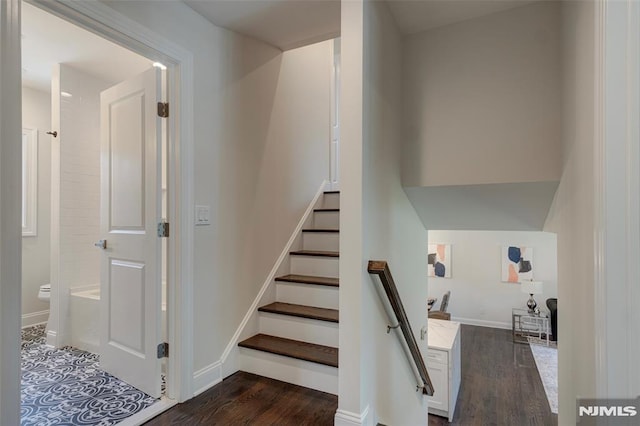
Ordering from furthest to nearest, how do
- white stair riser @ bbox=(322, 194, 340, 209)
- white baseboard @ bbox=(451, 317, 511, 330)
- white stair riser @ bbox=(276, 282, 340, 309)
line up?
white baseboard @ bbox=(451, 317, 511, 330), white stair riser @ bbox=(322, 194, 340, 209), white stair riser @ bbox=(276, 282, 340, 309)

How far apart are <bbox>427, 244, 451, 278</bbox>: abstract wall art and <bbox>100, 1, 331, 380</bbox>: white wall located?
5.86 meters

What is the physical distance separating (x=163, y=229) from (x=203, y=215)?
25cm

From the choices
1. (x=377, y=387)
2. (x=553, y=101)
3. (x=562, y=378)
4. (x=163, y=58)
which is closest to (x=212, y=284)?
(x=377, y=387)

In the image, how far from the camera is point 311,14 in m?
2.19

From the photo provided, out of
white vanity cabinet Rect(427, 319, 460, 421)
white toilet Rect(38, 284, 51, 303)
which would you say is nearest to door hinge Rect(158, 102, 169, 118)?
white toilet Rect(38, 284, 51, 303)

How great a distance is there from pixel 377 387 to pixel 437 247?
679 centimetres

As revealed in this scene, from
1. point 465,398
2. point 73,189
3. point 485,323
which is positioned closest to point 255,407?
point 73,189

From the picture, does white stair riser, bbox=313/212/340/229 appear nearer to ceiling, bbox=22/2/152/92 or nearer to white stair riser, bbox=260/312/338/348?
white stair riser, bbox=260/312/338/348

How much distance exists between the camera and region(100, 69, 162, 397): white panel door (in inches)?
78.6

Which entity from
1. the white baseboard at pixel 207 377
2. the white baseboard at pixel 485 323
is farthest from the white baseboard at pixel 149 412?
the white baseboard at pixel 485 323

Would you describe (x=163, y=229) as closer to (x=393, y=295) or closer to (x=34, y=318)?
(x=393, y=295)

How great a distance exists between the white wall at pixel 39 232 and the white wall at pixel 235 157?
9.27ft

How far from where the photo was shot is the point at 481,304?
7840mm

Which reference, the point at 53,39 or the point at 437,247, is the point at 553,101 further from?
the point at 437,247
